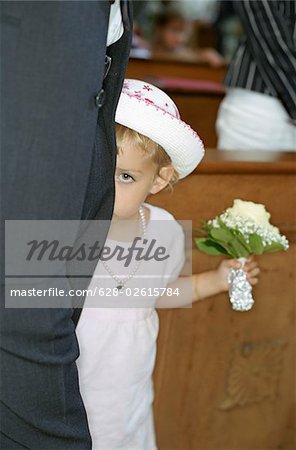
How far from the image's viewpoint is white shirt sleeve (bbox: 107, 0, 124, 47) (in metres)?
1.37

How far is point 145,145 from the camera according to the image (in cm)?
175

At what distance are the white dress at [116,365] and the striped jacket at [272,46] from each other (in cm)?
89

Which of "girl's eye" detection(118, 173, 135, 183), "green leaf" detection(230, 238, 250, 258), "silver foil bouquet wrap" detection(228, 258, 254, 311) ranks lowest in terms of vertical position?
"silver foil bouquet wrap" detection(228, 258, 254, 311)

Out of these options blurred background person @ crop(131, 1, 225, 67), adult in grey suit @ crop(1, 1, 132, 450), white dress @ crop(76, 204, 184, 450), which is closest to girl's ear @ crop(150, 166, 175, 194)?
white dress @ crop(76, 204, 184, 450)

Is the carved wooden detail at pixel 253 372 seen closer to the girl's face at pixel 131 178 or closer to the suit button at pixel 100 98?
the girl's face at pixel 131 178

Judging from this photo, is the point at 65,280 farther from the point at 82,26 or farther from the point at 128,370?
the point at 128,370

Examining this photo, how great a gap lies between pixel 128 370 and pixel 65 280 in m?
0.61

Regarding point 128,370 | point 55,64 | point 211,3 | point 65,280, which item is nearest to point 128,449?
point 128,370

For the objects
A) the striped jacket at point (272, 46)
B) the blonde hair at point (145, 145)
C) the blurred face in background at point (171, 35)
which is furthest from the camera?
the blurred face in background at point (171, 35)

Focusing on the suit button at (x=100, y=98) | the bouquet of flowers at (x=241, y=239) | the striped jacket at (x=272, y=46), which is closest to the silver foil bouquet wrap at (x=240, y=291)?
the bouquet of flowers at (x=241, y=239)

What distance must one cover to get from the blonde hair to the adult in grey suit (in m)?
0.26

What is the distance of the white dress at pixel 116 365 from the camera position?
191 cm

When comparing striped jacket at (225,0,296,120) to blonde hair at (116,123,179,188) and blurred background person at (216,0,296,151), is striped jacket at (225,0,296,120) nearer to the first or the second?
blurred background person at (216,0,296,151)

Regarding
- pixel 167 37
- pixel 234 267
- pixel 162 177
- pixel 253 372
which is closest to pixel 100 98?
pixel 162 177
